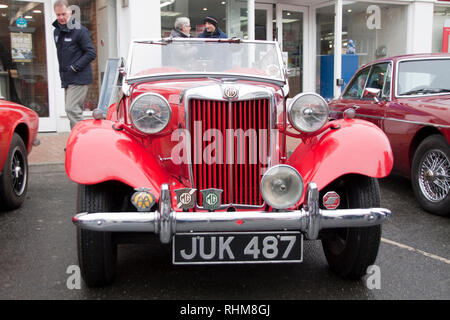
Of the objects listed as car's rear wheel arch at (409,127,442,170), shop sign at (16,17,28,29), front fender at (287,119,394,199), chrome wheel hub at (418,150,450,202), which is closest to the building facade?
shop sign at (16,17,28,29)

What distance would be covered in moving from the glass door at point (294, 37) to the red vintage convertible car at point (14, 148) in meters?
7.42

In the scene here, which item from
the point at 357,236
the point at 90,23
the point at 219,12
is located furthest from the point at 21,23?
the point at 357,236

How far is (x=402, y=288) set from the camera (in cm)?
311

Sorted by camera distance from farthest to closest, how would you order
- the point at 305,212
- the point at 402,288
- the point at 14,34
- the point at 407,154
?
the point at 14,34, the point at 407,154, the point at 402,288, the point at 305,212

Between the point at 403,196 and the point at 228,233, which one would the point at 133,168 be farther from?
the point at 403,196

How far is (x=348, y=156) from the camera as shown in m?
2.97

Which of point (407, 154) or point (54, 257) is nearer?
point (54, 257)

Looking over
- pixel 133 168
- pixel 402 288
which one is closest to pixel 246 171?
pixel 133 168

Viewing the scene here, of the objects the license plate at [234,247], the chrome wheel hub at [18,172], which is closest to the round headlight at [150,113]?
the license plate at [234,247]

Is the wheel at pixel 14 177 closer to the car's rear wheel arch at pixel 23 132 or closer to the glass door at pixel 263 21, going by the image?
the car's rear wheel arch at pixel 23 132

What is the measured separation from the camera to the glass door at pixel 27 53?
9.32m

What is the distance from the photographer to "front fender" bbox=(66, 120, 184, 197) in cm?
281

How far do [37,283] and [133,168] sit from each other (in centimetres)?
109
